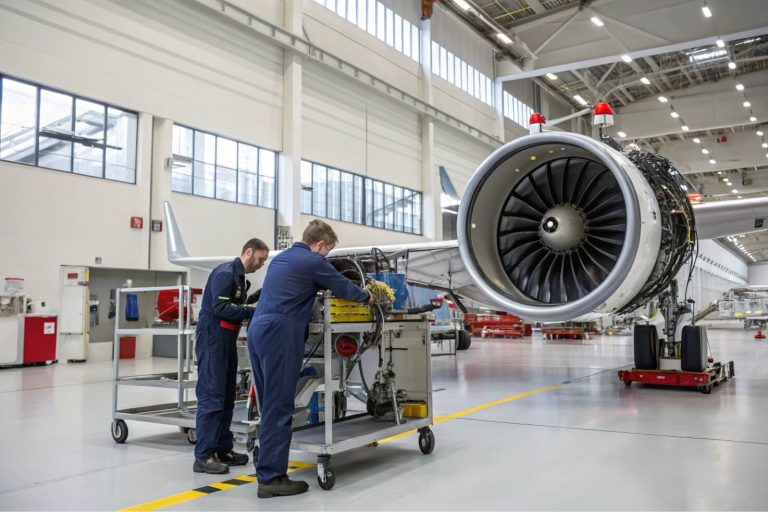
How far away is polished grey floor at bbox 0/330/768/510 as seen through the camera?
361 cm

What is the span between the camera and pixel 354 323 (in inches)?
170

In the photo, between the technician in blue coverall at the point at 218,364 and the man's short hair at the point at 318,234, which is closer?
the man's short hair at the point at 318,234

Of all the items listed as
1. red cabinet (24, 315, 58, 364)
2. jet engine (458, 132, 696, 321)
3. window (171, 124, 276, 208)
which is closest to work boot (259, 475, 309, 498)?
jet engine (458, 132, 696, 321)

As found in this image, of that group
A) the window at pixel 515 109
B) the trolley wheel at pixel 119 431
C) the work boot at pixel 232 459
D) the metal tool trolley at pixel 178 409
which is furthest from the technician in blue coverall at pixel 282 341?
the window at pixel 515 109

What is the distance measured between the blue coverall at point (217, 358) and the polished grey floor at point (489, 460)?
12.2 inches

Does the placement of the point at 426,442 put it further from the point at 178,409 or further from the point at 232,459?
the point at 178,409

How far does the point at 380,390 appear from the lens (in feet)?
16.2

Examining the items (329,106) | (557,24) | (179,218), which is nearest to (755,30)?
(557,24)

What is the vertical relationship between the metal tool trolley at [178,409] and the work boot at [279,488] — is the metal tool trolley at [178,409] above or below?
above

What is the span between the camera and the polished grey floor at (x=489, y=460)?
3.61 m

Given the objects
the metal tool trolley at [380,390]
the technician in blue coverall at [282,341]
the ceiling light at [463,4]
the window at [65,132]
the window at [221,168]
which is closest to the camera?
the technician in blue coverall at [282,341]

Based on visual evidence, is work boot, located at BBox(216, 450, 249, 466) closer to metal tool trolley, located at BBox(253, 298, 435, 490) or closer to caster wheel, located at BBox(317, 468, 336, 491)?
metal tool trolley, located at BBox(253, 298, 435, 490)

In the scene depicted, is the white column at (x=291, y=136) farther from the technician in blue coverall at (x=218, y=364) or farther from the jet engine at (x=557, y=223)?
the technician in blue coverall at (x=218, y=364)

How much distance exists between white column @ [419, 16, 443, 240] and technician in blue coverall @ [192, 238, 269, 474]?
833 inches
